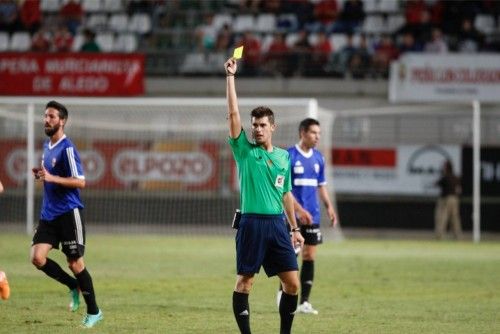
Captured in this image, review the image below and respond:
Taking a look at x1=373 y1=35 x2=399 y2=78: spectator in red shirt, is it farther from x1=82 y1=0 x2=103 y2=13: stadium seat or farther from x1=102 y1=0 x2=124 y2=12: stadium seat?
x1=82 y1=0 x2=103 y2=13: stadium seat

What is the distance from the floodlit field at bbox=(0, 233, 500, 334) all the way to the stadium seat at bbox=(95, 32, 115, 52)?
9.45 m

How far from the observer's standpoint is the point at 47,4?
3566 centimetres

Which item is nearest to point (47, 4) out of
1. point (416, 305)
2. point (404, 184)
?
point (404, 184)

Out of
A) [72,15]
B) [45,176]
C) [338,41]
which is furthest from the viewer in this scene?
[72,15]

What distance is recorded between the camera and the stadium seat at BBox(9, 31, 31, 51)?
3428cm

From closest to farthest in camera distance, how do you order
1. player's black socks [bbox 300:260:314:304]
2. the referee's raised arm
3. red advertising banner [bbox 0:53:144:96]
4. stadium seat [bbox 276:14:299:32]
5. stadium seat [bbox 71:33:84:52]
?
the referee's raised arm
player's black socks [bbox 300:260:314:304]
red advertising banner [bbox 0:53:144:96]
stadium seat [bbox 71:33:84:52]
stadium seat [bbox 276:14:299:32]

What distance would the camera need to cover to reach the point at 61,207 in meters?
11.7

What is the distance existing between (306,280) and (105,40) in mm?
22048

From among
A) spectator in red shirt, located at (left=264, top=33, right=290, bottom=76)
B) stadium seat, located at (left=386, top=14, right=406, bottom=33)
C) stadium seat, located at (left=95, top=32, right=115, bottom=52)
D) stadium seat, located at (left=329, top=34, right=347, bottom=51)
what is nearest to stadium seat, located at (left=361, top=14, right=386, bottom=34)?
stadium seat, located at (left=386, top=14, right=406, bottom=33)

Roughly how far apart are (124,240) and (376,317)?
15.8 meters

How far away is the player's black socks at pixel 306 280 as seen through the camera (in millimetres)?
13461

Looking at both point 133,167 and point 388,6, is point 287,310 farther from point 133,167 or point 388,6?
point 388,6


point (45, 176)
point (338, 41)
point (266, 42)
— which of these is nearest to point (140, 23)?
point (266, 42)

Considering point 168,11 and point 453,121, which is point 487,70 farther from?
point 168,11
